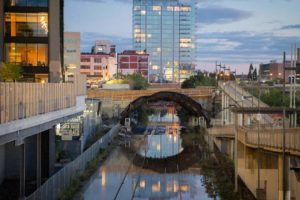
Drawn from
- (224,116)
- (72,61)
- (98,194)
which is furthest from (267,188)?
(72,61)

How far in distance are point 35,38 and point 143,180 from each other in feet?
46.8

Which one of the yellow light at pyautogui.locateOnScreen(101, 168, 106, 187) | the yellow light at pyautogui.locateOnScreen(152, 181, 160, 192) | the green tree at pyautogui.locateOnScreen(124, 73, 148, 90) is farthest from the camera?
the green tree at pyautogui.locateOnScreen(124, 73, 148, 90)

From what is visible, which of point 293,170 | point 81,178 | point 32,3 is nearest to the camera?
point 293,170

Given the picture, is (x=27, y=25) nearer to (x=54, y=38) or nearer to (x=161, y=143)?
(x=54, y=38)

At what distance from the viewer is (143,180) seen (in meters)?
45.6

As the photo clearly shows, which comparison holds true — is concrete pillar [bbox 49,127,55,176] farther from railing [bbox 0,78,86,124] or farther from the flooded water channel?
the flooded water channel

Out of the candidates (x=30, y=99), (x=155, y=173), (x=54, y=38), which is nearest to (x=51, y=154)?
(x=54, y=38)

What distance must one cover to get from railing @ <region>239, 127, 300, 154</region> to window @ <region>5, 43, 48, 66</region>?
1724 cm

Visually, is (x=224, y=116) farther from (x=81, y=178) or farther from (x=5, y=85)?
(x=5, y=85)

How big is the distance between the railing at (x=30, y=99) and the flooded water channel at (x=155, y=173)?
21.5ft

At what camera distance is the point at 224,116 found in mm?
Result: 82812

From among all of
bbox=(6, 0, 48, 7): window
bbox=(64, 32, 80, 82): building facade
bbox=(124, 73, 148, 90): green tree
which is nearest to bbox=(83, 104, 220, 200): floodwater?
bbox=(6, 0, 48, 7): window

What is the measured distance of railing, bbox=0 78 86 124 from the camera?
24797 millimetres

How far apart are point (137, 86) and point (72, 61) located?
4154 centimetres
